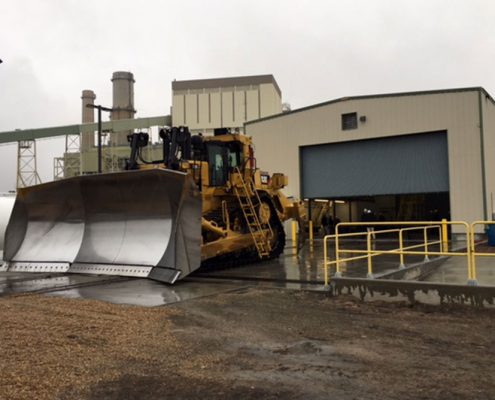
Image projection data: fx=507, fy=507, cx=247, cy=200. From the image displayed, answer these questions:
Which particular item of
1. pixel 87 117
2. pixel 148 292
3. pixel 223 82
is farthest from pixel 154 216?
pixel 87 117

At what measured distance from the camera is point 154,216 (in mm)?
10617

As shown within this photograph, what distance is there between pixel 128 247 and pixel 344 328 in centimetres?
573

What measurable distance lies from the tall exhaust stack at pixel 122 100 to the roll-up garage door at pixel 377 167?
23.9 meters

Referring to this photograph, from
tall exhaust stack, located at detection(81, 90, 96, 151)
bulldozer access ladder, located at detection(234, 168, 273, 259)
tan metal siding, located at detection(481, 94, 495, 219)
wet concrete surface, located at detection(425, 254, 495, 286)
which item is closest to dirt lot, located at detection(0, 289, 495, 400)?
wet concrete surface, located at detection(425, 254, 495, 286)

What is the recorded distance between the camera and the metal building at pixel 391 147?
71.4 ft

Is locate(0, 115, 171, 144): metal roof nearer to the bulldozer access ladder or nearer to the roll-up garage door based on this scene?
the roll-up garage door

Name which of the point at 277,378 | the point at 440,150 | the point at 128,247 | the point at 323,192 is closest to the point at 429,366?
the point at 277,378

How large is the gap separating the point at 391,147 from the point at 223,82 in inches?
955

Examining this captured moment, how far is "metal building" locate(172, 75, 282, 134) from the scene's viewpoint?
143 ft

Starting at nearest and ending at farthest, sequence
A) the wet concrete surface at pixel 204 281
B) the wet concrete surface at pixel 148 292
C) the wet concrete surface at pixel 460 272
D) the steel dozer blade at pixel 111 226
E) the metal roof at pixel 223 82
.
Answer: the wet concrete surface at pixel 148 292, the wet concrete surface at pixel 204 281, the steel dozer blade at pixel 111 226, the wet concrete surface at pixel 460 272, the metal roof at pixel 223 82

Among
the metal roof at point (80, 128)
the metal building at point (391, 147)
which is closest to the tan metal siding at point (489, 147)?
the metal building at point (391, 147)

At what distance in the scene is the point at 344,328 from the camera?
20.7 ft

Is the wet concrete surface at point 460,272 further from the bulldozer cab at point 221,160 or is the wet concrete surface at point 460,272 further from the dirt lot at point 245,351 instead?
the bulldozer cab at point 221,160

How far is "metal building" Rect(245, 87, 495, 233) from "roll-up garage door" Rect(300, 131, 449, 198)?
4cm
